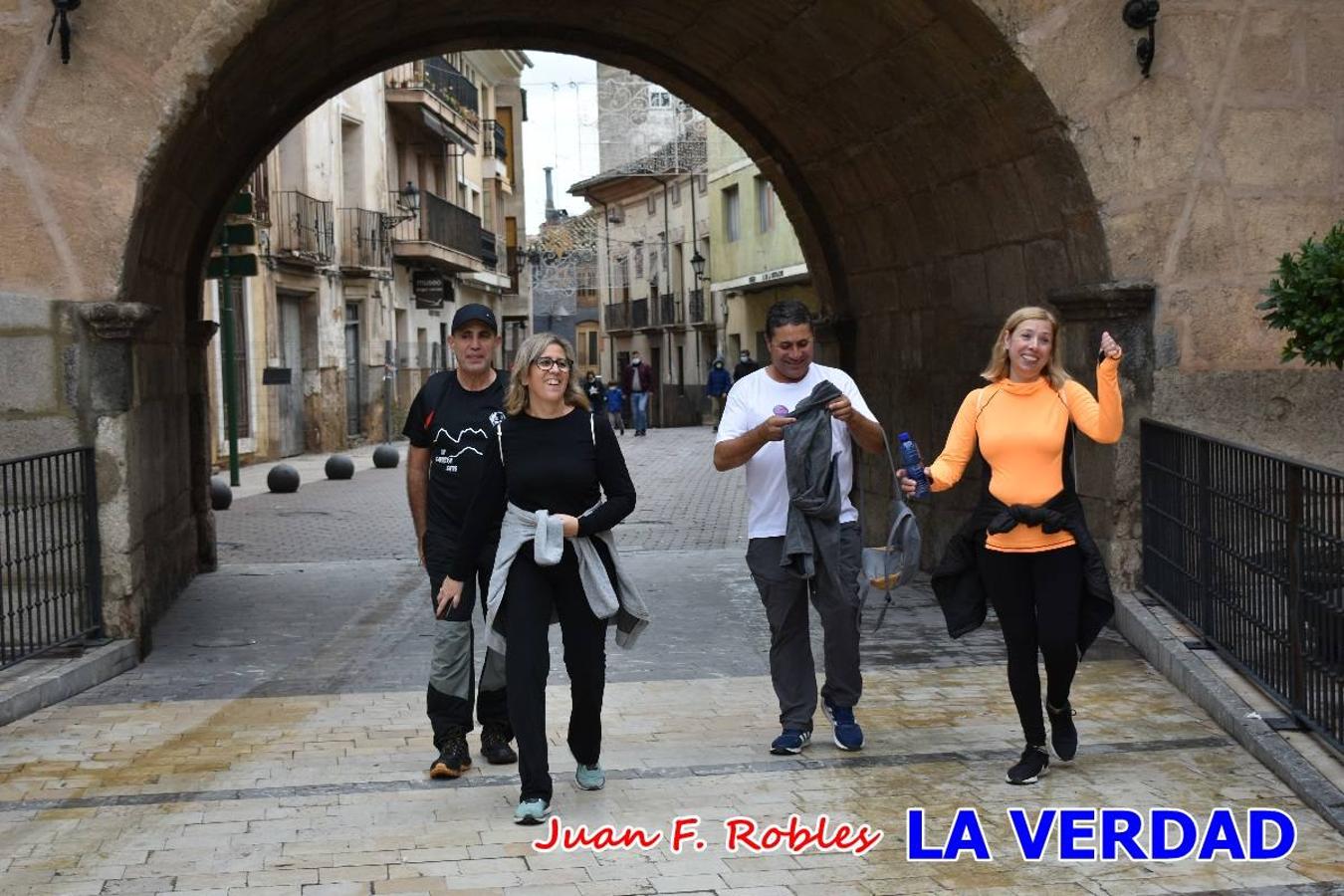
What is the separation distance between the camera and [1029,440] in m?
6.34

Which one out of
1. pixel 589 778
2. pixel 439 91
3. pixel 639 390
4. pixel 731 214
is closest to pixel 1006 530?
pixel 589 778

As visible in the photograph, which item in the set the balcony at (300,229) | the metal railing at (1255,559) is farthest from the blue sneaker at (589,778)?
the balcony at (300,229)

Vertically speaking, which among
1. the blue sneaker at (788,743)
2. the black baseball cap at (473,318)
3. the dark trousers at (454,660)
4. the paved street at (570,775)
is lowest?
the paved street at (570,775)

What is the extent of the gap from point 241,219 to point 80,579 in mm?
16830

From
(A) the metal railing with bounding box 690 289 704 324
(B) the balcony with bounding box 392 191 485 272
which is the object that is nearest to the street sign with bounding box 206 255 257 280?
(B) the balcony with bounding box 392 191 485 272

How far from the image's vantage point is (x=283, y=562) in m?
13.9

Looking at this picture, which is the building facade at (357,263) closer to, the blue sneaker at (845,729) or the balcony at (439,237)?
the balcony at (439,237)

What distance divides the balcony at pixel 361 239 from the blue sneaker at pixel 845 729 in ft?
93.0

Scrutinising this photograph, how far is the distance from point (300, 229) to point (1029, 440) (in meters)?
25.5

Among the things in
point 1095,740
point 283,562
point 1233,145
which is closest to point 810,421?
point 1095,740

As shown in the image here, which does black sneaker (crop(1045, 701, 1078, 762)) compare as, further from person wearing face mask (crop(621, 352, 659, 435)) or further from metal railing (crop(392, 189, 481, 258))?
person wearing face mask (crop(621, 352, 659, 435))

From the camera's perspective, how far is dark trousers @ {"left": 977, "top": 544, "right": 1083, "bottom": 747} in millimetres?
6281

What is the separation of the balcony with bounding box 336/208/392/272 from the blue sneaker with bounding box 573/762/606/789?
2869 cm

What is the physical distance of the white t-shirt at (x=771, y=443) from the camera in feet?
22.1
